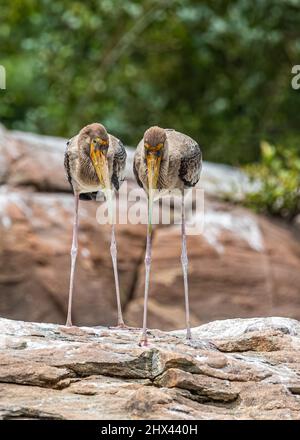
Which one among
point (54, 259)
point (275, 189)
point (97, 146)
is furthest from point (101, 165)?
point (275, 189)

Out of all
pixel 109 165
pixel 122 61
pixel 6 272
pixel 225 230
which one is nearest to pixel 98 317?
pixel 6 272

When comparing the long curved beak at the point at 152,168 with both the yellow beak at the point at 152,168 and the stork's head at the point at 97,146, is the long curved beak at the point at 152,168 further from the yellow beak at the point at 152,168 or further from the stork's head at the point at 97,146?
the stork's head at the point at 97,146

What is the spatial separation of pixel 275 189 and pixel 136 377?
30.5 feet

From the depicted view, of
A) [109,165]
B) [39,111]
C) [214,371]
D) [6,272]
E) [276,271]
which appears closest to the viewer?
[214,371]

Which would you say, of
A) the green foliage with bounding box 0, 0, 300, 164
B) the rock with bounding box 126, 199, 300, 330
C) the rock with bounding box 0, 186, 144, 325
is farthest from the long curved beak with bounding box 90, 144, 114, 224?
the green foliage with bounding box 0, 0, 300, 164

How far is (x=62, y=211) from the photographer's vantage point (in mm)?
14664

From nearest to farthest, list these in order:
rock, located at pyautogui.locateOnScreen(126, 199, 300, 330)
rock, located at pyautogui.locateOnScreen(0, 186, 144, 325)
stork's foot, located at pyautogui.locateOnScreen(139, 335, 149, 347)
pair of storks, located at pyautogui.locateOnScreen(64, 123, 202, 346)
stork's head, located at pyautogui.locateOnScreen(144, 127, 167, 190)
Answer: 1. stork's foot, located at pyautogui.locateOnScreen(139, 335, 149, 347)
2. stork's head, located at pyautogui.locateOnScreen(144, 127, 167, 190)
3. pair of storks, located at pyautogui.locateOnScreen(64, 123, 202, 346)
4. rock, located at pyautogui.locateOnScreen(0, 186, 144, 325)
5. rock, located at pyautogui.locateOnScreen(126, 199, 300, 330)

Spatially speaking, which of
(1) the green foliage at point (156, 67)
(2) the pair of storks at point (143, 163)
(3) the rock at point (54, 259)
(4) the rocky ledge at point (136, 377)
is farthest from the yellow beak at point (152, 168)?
(1) the green foliage at point (156, 67)

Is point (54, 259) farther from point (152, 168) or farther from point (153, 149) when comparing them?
point (153, 149)

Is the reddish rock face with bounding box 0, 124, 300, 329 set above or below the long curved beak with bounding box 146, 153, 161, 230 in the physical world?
above

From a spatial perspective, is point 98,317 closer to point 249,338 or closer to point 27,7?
point 249,338

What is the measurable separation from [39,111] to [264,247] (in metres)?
7.24

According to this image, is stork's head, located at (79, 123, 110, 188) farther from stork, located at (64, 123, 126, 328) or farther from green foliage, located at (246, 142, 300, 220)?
green foliage, located at (246, 142, 300, 220)

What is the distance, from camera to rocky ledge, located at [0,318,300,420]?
6.84m
